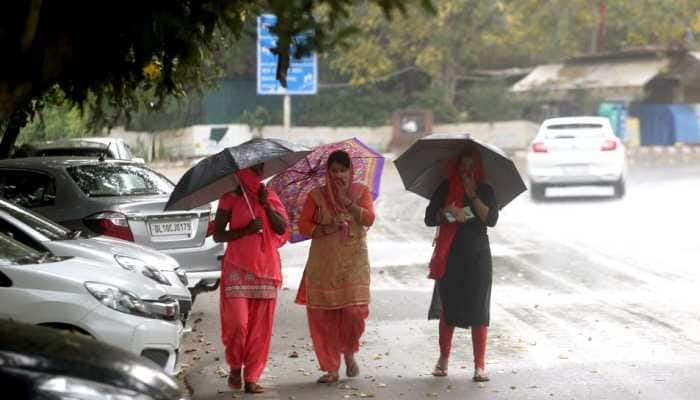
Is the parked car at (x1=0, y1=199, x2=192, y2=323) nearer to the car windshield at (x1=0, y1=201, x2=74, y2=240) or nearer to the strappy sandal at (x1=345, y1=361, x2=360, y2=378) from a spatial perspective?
the car windshield at (x1=0, y1=201, x2=74, y2=240)

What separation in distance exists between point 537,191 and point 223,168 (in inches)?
770

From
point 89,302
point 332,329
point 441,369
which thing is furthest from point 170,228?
point 89,302

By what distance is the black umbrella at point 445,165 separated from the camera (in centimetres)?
1024

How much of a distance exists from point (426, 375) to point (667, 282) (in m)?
6.03

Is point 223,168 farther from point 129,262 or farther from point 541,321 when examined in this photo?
point 541,321

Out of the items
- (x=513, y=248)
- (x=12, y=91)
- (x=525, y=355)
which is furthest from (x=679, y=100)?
(x=12, y=91)

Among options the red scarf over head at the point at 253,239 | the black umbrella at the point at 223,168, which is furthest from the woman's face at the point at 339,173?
the red scarf over head at the point at 253,239

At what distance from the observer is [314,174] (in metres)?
10.7

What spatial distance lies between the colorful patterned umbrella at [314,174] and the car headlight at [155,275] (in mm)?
1131

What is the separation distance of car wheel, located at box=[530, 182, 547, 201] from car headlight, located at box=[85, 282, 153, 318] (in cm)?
1996

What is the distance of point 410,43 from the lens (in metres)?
45.9

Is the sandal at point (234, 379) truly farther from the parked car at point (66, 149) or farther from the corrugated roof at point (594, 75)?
the corrugated roof at point (594, 75)

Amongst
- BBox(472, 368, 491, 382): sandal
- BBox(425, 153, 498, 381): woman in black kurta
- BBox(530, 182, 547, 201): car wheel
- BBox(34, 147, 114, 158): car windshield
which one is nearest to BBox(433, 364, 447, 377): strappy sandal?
BBox(425, 153, 498, 381): woman in black kurta

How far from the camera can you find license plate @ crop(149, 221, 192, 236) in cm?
1252
